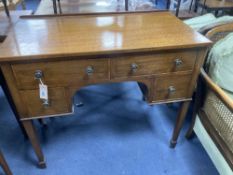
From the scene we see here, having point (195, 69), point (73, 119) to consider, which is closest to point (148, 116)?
point (73, 119)

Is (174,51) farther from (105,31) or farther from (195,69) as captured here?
(105,31)

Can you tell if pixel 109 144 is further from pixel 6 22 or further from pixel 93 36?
pixel 6 22

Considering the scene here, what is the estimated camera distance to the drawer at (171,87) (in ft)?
3.31

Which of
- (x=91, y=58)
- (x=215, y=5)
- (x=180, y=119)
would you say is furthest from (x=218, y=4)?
(x=91, y=58)

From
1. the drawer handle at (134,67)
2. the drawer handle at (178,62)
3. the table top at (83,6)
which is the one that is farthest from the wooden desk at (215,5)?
the drawer handle at (134,67)

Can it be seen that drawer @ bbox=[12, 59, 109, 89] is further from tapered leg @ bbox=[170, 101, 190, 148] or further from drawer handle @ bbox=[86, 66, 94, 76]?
tapered leg @ bbox=[170, 101, 190, 148]

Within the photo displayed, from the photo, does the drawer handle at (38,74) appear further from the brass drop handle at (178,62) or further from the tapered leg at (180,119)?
the tapered leg at (180,119)

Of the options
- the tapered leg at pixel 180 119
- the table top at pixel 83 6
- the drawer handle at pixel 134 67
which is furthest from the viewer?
the table top at pixel 83 6

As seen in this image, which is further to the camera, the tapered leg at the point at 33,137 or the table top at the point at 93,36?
the tapered leg at the point at 33,137

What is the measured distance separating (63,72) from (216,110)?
30.5 inches

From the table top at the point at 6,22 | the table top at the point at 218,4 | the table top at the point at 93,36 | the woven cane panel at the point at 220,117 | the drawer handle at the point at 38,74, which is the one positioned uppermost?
the table top at the point at 93,36

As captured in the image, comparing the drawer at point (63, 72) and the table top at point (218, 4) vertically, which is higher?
the drawer at point (63, 72)

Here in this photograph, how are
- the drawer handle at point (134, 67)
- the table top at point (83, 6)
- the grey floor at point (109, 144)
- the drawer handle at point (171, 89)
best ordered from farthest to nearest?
1. the table top at point (83, 6)
2. the grey floor at point (109, 144)
3. the drawer handle at point (171, 89)
4. the drawer handle at point (134, 67)

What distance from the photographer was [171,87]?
1041 mm
